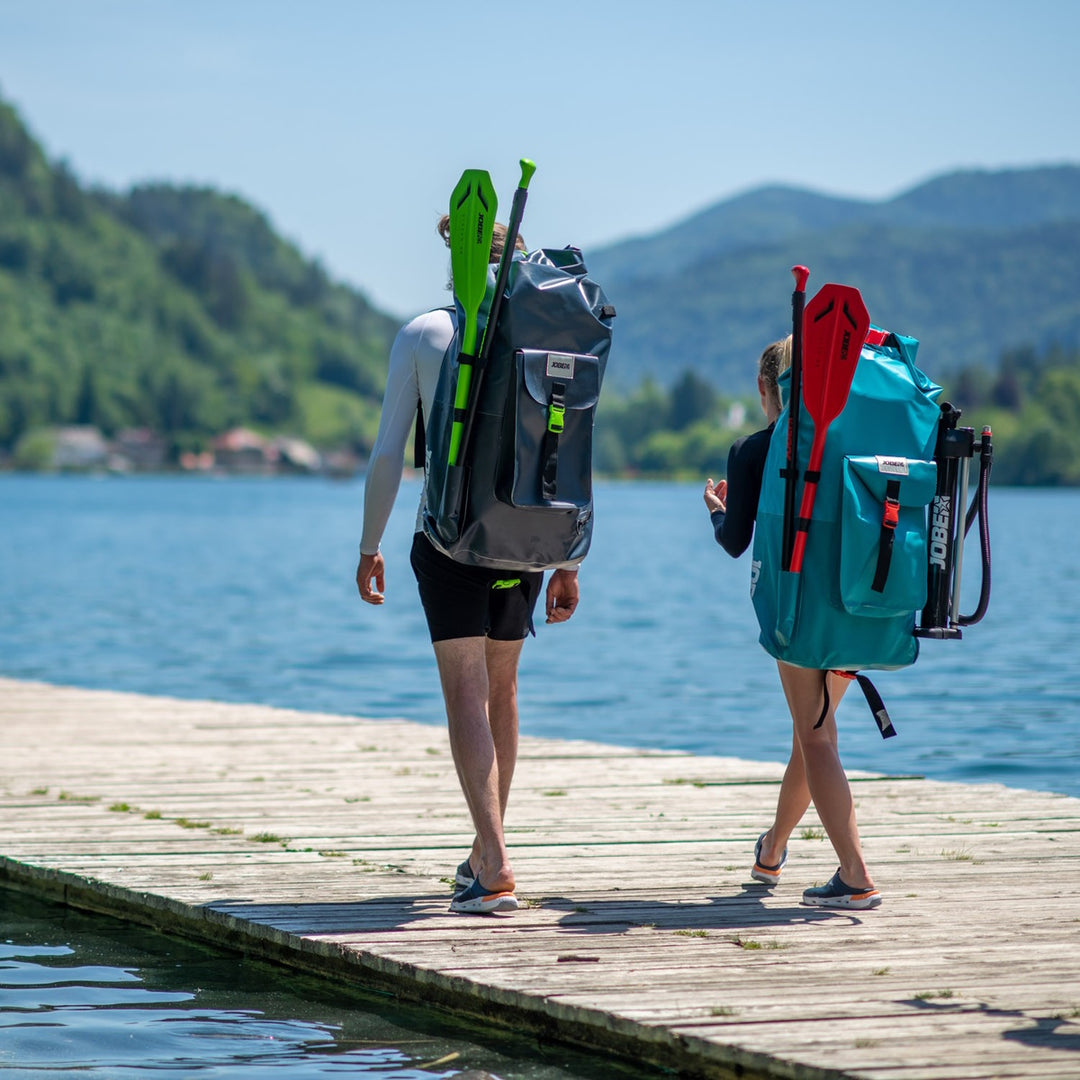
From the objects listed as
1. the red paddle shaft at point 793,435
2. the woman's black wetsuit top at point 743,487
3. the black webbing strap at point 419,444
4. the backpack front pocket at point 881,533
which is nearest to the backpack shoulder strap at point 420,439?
the black webbing strap at point 419,444

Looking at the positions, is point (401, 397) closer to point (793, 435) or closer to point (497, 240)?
point (497, 240)

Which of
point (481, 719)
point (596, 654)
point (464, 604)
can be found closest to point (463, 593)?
point (464, 604)

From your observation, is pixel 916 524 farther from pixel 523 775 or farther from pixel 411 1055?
pixel 523 775

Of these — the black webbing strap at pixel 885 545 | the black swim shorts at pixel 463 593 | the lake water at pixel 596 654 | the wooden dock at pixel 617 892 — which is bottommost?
the lake water at pixel 596 654

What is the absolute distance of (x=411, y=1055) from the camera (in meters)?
4.28

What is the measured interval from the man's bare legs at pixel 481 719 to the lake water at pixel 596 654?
271 inches

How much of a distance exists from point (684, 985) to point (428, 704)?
13.1m

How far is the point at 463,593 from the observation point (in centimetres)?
470

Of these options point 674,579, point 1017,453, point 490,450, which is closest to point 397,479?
point 490,450

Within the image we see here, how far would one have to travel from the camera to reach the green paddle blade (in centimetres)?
449

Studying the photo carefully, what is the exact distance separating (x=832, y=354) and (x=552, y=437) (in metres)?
0.79

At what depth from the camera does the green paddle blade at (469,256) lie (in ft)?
14.7

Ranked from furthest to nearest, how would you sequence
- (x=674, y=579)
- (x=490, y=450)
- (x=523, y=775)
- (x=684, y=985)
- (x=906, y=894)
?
1. (x=674, y=579)
2. (x=523, y=775)
3. (x=906, y=894)
4. (x=490, y=450)
5. (x=684, y=985)

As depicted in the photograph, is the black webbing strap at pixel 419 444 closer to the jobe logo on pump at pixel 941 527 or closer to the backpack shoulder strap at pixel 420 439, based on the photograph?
the backpack shoulder strap at pixel 420 439
